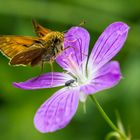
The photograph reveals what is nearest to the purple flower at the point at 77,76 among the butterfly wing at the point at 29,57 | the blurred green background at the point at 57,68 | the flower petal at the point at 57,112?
the flower petal at the point at 57,112

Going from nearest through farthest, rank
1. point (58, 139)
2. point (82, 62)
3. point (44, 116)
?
point (44, 116)
point (82, 62)
point (58, 139)

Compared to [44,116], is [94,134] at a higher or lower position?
lower

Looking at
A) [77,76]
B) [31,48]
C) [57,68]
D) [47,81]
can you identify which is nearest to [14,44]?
[31,48]

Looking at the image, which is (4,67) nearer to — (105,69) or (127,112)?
(127,112)

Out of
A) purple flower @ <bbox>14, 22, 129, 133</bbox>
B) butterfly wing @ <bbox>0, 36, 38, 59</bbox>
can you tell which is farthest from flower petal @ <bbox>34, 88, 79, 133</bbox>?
butterfly wing @ <bbox>0, 36, 38, 59</bbox>

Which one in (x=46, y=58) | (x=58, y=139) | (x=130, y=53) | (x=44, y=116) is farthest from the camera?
(x=130, y=53)

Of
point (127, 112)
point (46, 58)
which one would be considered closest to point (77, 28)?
point (46, 58)
